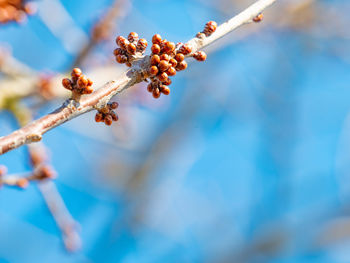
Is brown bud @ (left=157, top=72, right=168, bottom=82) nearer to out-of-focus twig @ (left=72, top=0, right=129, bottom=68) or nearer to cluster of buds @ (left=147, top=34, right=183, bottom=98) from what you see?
cluster of buds @ (left=147, top=34, right=183, bottom=98)

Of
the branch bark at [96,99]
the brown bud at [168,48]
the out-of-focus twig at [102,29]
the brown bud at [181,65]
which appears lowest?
the branch bark at [96,99]

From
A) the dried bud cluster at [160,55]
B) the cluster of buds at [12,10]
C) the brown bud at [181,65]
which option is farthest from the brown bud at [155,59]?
the cluster of buds at [12,10]

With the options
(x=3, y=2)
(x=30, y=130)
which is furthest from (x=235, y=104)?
(x=30, y=130)

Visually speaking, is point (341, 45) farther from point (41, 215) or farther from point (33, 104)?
point (41, 215)

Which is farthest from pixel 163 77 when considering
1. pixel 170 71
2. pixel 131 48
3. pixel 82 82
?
pixel 82 82

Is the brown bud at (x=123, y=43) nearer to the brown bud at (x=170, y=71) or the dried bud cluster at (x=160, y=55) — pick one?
the dried bud cluster at (x=160, y=55)
